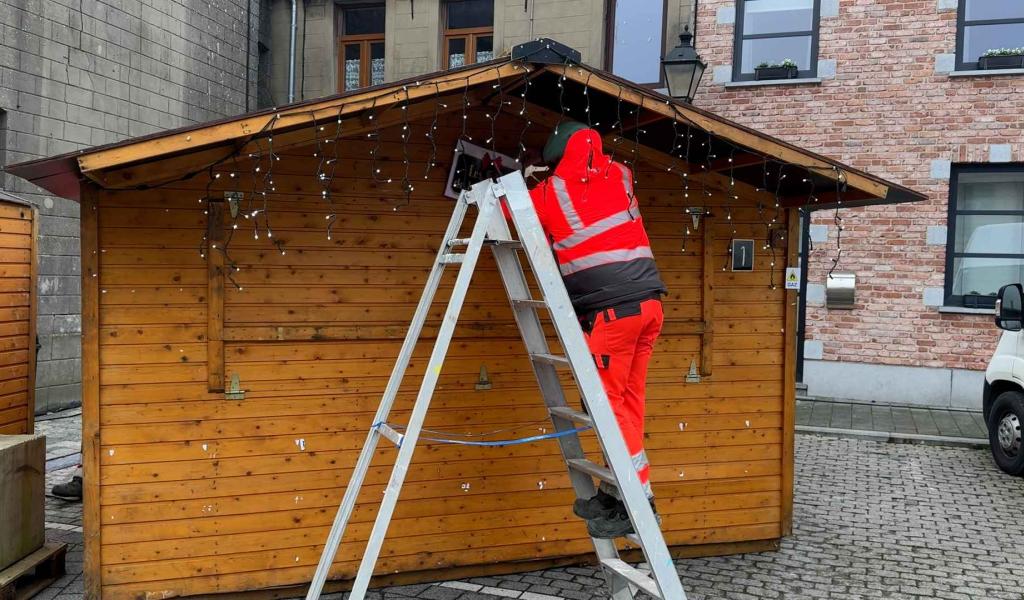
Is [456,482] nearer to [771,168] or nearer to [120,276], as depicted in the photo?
[120,276]

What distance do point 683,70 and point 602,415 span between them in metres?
5.31

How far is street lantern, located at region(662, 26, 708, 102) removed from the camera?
759cm

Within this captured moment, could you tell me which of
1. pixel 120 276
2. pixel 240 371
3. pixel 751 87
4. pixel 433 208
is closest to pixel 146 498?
pixel 240 371

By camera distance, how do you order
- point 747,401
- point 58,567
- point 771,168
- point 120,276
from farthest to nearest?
point 747,401
point 771,168
point 58,567
point 120,276

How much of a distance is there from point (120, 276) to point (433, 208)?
169cm

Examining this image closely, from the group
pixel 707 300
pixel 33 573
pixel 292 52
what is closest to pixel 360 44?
pixel 292 52

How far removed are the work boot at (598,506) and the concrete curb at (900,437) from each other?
6.32 metres

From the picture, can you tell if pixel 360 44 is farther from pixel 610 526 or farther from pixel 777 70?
pixel 610 526

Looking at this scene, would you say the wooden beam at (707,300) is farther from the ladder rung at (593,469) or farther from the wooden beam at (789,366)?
the ladder rung at (593,469)

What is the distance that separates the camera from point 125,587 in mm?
4219

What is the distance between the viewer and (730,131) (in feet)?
14.1

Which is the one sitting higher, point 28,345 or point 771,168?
point 771,168

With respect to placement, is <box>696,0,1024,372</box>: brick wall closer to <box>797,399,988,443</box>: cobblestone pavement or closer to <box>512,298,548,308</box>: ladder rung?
<box>797,399,988,443</box>: cobblestone pavement

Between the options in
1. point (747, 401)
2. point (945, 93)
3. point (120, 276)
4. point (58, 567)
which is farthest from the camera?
point (945, 93)
